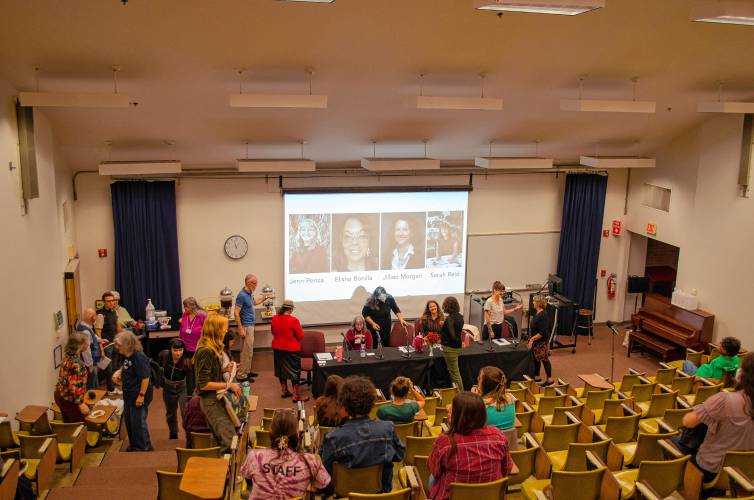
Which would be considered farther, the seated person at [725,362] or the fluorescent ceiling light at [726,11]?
the seated person at [725,362]

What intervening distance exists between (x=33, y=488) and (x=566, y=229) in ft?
29.7

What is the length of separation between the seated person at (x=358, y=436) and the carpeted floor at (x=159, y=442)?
1.68 m

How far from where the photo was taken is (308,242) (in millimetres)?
10500

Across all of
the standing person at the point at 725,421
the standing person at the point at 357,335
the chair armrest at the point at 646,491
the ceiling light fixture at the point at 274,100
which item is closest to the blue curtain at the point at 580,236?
the standing person at the point at 357,335

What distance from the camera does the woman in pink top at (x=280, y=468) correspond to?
381cm

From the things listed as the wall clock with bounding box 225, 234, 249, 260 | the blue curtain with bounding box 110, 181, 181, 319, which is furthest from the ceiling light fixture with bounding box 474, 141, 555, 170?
the blue curtain with bounding box 110, 181, 181, 319

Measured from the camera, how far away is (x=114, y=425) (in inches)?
267

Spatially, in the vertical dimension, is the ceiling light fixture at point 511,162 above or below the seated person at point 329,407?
above

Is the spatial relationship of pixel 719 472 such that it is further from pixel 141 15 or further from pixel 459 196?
pixel 459 196

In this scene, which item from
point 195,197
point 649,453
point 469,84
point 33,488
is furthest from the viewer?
point 195,197

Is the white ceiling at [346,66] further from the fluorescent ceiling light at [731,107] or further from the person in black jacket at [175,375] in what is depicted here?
the person in black jacket at [175,375]

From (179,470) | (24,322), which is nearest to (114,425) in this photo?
(24,322)

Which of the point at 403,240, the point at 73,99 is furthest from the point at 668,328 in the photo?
the point at 73,99

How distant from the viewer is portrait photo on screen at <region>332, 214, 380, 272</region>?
34.8 ft
